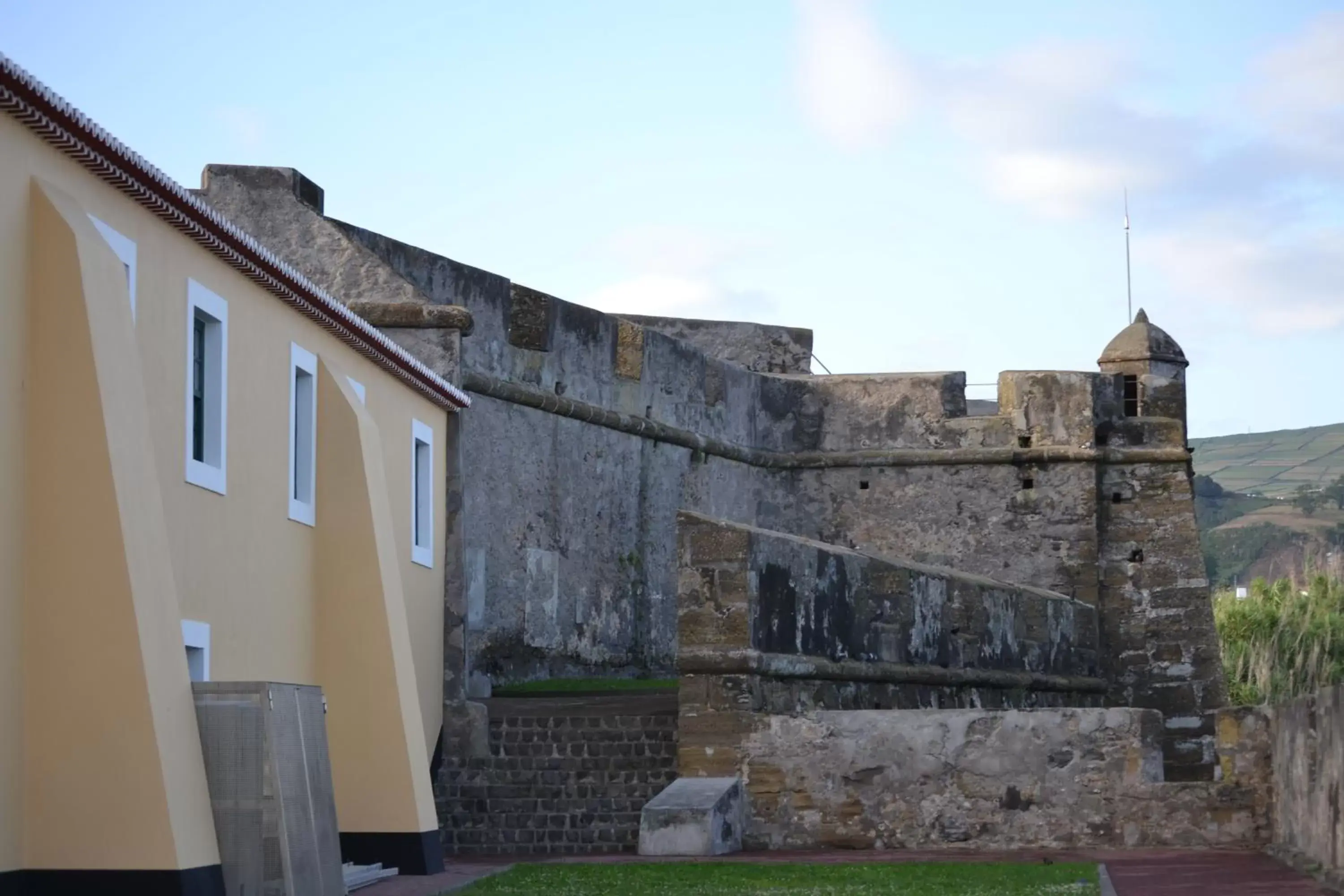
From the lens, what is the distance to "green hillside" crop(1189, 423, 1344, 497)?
133875 mm

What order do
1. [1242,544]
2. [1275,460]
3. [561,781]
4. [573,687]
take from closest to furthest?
[561,781], [573,687], [1242,544], [1275,460]

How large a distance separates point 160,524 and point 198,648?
178 cm

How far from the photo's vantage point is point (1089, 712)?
616 inches

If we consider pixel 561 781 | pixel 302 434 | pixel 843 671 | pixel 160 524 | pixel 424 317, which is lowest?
pixel 561 781

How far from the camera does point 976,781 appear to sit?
15.7 metres

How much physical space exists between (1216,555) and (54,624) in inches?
3864

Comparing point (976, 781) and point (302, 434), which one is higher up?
point (302, 434)

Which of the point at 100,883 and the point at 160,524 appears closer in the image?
the point at 100,883

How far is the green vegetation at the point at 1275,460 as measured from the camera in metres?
134

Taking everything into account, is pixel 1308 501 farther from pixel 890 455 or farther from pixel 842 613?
pixel 842 613

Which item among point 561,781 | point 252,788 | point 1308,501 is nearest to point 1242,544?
point 1308,501

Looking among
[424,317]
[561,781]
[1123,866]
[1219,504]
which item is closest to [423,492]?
[424,317]

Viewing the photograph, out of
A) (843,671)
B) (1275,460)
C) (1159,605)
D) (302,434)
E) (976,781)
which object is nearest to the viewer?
(302,434)

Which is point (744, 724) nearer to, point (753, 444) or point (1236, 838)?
point (1236, 838)
